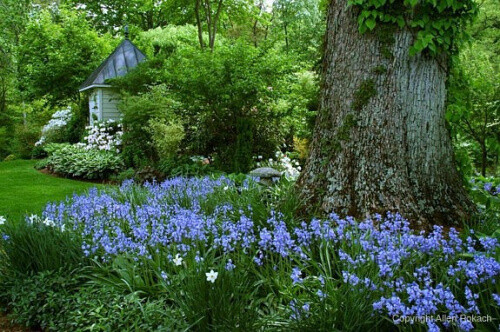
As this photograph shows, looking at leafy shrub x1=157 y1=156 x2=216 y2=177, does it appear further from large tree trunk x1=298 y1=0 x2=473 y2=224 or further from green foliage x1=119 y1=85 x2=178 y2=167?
large tree trunk x1=298 y1=0 x2=473 y2=224

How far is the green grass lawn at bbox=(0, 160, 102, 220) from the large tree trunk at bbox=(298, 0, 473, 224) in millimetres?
4233

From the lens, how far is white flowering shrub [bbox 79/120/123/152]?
40.6 ft

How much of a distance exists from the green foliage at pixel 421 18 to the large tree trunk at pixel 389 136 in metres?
0.09

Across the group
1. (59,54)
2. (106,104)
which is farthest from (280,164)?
(59,54)

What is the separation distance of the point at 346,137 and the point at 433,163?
770mm

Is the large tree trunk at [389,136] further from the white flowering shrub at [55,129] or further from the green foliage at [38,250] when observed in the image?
the white flowering shrub at [55,129]

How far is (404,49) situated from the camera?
11.6ft

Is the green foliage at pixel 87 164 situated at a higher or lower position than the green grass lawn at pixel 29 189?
higher

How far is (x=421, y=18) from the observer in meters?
3.52

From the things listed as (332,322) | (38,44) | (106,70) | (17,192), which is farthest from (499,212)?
(38,44)

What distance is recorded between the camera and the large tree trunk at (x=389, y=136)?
3537mm

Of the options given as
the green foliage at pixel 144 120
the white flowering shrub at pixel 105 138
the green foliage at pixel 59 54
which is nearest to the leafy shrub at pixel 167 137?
the green foliage at pixel 144 120

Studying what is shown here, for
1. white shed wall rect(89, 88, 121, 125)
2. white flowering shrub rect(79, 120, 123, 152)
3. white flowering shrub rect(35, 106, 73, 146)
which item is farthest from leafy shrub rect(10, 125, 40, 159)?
white flowering shrub rect(79, 120, 123, 152)

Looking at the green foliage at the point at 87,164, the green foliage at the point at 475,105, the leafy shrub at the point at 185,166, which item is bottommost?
the green foliage at the point at 87,164
